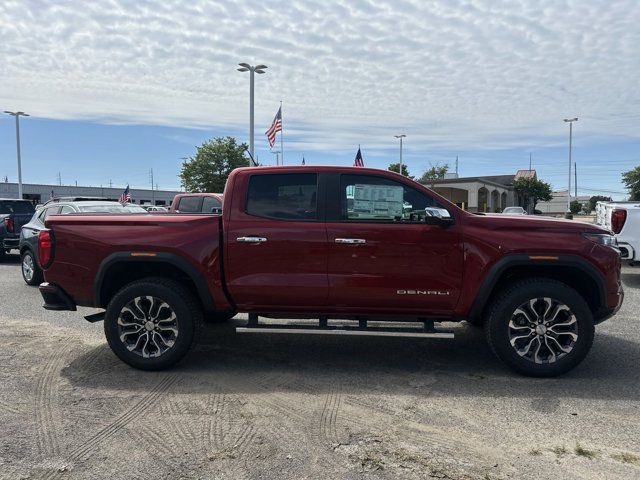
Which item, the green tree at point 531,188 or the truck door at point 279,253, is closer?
the truck door at point 279,253

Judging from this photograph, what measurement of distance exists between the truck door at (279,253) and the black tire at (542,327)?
1.66 metres

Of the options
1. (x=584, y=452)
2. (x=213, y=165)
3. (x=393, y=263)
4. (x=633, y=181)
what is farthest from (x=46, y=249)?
(x=633, y=181)

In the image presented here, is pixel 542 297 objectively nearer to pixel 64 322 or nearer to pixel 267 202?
pixel 267 202

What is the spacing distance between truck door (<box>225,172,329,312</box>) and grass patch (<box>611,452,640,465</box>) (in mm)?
2571

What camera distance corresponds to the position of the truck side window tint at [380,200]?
4.92 metres

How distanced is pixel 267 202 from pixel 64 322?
12.4 feet

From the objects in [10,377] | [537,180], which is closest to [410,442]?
[10,377]

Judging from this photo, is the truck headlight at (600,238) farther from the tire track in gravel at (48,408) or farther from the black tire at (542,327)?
the tire track in gravel at (48,408)

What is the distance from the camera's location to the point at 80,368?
16.8ft

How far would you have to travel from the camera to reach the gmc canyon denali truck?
15.5 ft

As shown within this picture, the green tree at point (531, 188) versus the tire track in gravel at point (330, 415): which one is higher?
the green tree at point (531, 188)

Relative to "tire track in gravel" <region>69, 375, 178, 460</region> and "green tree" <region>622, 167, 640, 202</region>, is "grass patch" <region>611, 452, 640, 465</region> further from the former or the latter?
"green tree" <region>622, 167, 640, 202</region>

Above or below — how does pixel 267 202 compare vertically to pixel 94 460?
above

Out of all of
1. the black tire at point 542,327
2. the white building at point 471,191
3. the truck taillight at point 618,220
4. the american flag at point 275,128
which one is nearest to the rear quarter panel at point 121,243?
the black tire at point 542,327
